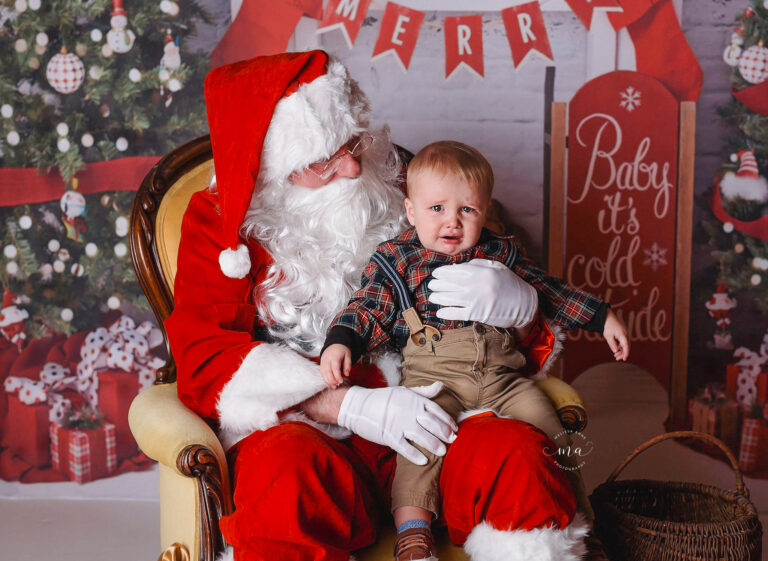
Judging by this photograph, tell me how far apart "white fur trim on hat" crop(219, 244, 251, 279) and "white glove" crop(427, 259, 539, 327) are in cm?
50

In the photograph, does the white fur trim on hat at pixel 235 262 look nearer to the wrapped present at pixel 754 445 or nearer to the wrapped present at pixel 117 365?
the wrapped present at pixel 117 365

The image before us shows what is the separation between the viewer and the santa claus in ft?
4.99

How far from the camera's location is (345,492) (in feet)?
5.20

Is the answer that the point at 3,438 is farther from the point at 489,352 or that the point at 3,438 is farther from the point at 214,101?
the point at 489,352

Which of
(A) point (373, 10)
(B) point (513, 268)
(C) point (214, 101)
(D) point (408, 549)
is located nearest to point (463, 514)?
(D) point (408, 549)

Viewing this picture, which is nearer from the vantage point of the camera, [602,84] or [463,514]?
[463,514]

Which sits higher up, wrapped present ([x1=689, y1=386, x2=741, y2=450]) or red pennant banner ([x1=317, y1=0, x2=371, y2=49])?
red pennant banner ([x1=317, y1=0, x2=371, y2=49])

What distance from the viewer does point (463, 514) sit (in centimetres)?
159

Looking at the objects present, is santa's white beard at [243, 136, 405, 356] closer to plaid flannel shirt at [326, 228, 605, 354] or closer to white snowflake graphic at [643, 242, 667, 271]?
plaid flannel shirt at [326, 228, 605, 354]

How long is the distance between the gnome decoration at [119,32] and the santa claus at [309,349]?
1.03m

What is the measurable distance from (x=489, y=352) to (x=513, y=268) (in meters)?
0.30

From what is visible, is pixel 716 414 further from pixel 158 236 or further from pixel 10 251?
pixel 10 251

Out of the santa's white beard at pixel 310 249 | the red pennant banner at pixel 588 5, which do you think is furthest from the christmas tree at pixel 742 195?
the santa's white beard at pixel 310 249

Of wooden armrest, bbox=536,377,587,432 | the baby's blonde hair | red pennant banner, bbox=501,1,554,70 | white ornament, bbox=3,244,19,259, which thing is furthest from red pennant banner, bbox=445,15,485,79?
white ornament, bbox=3,244,19,259
